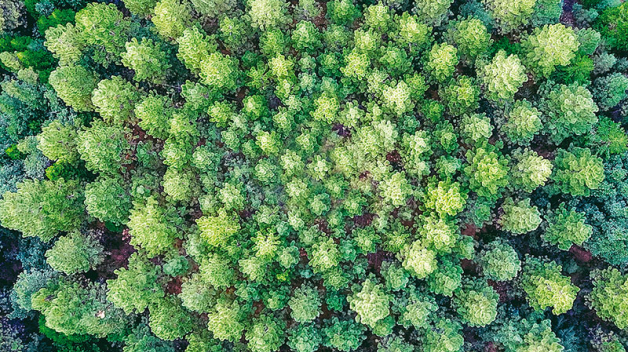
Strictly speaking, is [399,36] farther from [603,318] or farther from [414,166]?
[603,318]

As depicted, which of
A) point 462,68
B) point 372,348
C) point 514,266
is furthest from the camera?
point 462,68

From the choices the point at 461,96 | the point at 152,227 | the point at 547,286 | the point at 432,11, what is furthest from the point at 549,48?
the point at 152,227

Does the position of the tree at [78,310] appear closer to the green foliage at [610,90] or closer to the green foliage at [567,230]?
the green foliage at [567,230]

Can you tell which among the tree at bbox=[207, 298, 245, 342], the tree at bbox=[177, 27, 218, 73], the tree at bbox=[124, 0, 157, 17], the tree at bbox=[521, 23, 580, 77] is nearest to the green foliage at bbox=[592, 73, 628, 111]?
the tree at bbox=[521, 23, 580, 77]

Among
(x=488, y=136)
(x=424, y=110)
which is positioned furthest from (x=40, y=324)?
(x=488, y=136)

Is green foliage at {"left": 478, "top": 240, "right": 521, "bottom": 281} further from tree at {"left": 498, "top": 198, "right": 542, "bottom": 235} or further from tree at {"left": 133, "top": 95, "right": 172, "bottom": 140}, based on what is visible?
tree at {"left": 133, "top": 95, "right": 172, "bottom": 140}
